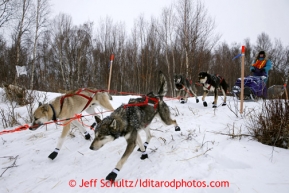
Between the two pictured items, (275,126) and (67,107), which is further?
(67,107)

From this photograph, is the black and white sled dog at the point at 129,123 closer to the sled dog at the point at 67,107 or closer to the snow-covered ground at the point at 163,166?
the snow-covered ground at the point at 163,166

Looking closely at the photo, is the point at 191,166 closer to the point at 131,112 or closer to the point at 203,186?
the point at 203,186

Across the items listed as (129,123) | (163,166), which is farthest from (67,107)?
(163,166)

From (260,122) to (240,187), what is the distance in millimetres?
1580

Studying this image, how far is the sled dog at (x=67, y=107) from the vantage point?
3168mm

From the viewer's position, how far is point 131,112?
2.72m

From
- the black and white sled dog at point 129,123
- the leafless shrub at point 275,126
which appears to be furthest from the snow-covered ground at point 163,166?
the black and white sled dog at point 129,123

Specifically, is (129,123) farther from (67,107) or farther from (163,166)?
(67,107)

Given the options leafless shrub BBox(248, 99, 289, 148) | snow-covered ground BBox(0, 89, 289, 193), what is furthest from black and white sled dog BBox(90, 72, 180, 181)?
leafless shrub BBox(248, 99, 289, 148)

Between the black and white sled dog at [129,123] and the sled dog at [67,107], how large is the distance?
127 centimetres

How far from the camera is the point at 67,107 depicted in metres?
3.64

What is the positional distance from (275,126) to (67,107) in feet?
13.6

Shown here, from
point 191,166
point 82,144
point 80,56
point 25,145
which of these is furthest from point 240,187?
point 80,56

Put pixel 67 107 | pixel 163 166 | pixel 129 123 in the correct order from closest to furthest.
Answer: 1. pixel 163 166
2. pixel 129 123
3. pixel 67 107
